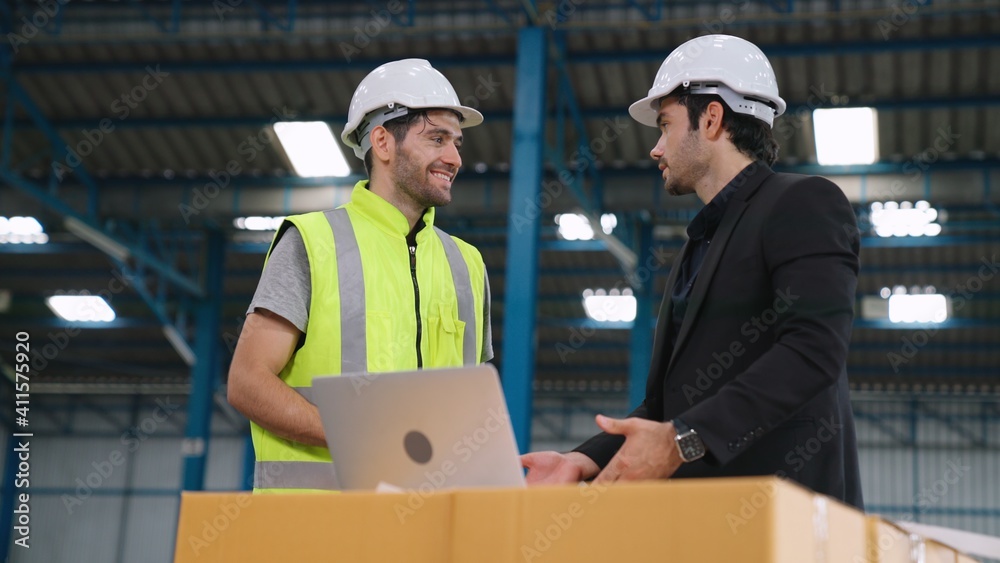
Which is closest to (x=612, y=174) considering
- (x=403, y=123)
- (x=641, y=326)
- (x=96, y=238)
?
(x=641, y=326)

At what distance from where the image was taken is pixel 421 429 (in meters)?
2.43

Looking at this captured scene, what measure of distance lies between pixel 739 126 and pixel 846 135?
13.9 m

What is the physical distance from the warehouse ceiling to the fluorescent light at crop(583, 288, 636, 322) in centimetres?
84

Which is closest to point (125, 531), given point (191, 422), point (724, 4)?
point (191, 422)

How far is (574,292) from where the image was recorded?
23391mm

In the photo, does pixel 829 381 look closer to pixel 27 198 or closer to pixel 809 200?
pixel 809 200

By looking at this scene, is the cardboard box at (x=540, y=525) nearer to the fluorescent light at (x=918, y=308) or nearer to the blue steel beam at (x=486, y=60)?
the blue steel beam at (x=486, y=60)

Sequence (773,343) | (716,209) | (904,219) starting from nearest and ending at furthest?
1. (773,343)
2. (716,209)
3. (904,219)

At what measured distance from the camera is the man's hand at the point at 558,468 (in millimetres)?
3092

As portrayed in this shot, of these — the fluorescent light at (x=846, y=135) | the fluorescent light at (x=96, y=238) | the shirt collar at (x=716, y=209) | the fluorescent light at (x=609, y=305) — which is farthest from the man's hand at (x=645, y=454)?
the fluorescent light at (x=609, y=305)

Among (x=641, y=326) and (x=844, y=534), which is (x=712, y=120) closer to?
(x=844, y=534)

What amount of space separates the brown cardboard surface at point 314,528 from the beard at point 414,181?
1.88 m

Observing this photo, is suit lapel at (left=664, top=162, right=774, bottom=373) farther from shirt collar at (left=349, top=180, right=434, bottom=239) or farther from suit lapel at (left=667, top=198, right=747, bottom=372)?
shirt collar at (left=349, top=180, right=434, bottom=239)

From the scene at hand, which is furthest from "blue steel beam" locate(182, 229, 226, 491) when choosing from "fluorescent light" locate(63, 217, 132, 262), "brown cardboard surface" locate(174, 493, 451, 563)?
"brown cardboard surface" locate(174, 493, 451, 563)
